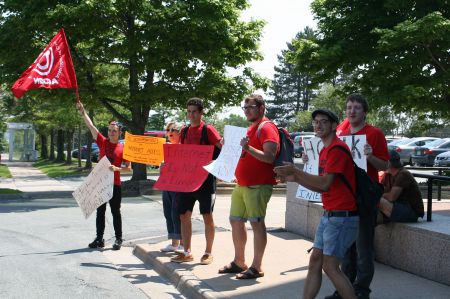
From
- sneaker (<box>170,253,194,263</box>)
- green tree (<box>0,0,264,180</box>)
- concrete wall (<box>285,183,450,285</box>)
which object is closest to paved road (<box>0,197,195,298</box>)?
sneaker (<box>170,253,194,263</box>)

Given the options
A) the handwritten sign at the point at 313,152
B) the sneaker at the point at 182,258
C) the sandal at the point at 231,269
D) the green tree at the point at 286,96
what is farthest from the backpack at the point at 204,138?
the green tree at the point at 286,96

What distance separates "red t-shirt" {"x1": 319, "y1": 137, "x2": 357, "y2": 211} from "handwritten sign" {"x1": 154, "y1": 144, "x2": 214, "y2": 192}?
8.59ft

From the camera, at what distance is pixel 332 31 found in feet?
66.6

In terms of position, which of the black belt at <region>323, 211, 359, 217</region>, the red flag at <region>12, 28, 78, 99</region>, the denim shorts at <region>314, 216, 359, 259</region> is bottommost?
the denim shorts at <region>314, 216, 359, 259</region>

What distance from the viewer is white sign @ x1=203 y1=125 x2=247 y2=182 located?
20.8 ft

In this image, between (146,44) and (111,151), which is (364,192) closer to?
(111,151)

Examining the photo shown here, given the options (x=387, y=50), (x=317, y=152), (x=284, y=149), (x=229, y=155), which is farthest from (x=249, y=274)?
(x=387, y=50)

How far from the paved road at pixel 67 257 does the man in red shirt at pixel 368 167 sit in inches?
82.6

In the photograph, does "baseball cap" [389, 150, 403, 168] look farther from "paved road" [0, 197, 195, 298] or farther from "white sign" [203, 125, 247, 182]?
"paved road" [0, 197, 195, 298]

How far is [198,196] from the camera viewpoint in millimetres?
7293

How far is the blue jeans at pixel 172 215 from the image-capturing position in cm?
770

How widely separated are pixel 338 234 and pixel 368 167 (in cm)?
98

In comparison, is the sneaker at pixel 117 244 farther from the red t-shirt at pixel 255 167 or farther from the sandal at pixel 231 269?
the red t-shirt at pixel 255 167

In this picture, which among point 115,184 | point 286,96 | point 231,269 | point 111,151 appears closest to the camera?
point 231,269
